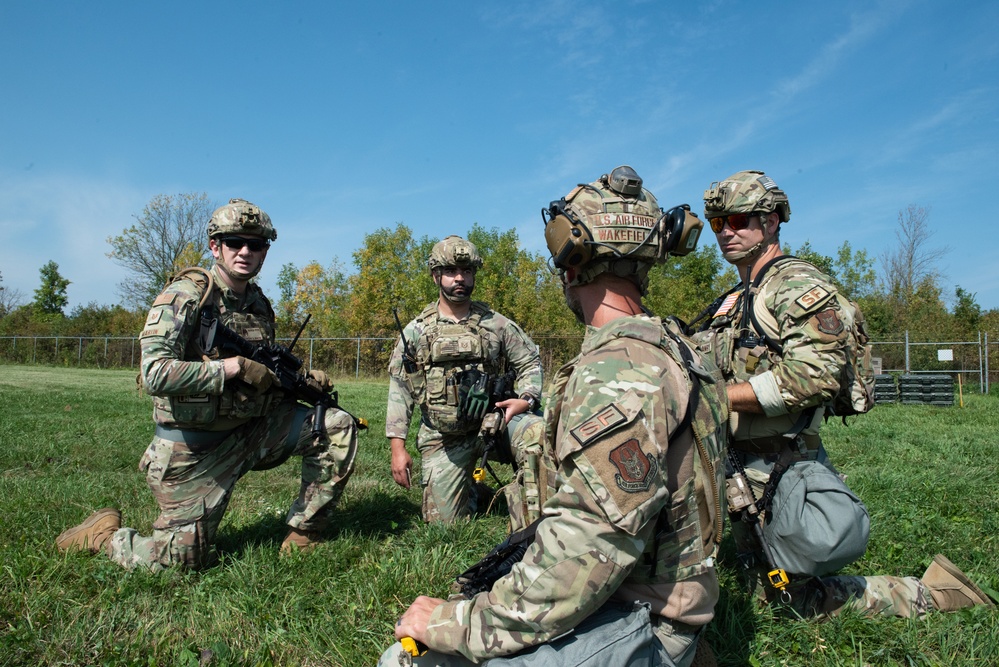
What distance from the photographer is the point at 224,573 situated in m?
3.96

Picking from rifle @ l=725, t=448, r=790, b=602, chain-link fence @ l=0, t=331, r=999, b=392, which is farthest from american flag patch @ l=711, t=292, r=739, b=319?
chain-link fence @ l=0, t=331, r=999, b=392

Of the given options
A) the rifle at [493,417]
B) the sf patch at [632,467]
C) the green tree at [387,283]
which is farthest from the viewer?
the green tree at [387,283]

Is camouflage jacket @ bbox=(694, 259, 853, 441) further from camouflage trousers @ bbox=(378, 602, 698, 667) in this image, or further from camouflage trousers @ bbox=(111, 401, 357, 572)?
camouflage trousers @ bbox=(111, 401, 357, 572)

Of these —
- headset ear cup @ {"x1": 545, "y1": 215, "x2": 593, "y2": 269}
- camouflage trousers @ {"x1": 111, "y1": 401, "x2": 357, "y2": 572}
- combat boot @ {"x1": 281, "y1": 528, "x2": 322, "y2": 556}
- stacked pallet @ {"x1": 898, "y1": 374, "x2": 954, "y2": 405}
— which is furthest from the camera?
stacked pallet @ {"x1": 898, "y1": 374, "x2": 954, "y2": 405}

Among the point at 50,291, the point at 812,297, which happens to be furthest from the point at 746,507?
the point at 50,291

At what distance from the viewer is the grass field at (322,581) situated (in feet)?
10.2

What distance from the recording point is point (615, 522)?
1.81m

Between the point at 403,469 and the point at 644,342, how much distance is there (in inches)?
144

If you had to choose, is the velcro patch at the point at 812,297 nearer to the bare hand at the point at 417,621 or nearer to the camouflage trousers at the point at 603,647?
the camouflage trousers at the point at 603,647

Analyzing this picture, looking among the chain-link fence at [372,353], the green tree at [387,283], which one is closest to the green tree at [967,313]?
the chain-link fence at [372,353]

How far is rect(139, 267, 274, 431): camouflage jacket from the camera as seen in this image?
157 inches

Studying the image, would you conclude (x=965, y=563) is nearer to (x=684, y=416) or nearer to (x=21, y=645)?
(x=684, y=416)

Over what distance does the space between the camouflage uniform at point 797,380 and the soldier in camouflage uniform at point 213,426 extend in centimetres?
274

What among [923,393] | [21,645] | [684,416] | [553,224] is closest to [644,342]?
[684,416]
